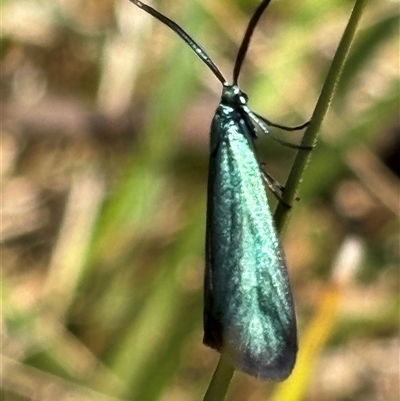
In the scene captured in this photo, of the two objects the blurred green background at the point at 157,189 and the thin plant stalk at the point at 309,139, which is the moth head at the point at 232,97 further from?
the blurred green background at the point at 157,189

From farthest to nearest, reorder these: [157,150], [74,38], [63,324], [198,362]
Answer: [74,38], [198,362], [63,324], [157,150]

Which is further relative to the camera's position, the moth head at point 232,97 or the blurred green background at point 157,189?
the blurred green background at point 157,189

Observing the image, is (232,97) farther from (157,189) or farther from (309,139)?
(157,189)

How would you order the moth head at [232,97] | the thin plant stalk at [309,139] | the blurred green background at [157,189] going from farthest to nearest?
the blurred green background at [157,189]
the moth head at [232,97]
the thin plant stalk at [309,139]

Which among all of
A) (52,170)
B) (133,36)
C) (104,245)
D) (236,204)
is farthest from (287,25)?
(236,204)

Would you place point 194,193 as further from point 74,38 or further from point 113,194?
point 74,38

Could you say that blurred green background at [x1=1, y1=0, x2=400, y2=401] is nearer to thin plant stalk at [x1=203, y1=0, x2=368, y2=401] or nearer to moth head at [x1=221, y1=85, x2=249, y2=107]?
moth head at [x1=221, y1=85, x2=249, y2=107]

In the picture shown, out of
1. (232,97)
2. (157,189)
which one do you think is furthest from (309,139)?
(157,189)

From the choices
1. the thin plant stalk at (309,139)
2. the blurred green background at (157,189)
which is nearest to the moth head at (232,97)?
the thin plant stalk at (309,139)
